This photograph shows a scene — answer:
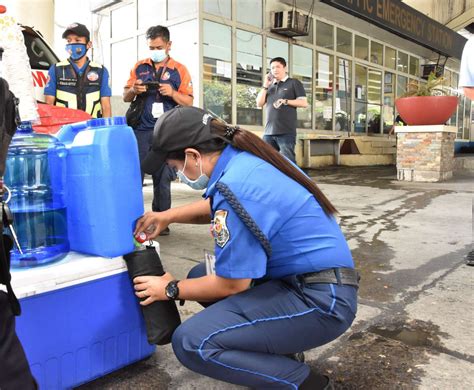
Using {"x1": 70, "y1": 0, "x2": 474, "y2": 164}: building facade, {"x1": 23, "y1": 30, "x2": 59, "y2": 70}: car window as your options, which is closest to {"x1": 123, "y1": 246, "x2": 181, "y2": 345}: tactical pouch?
{"x1": 23, "y1": 30, "x2": 59, "y2": 70}: car window

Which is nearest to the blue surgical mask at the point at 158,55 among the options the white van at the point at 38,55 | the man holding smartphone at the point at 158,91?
the man holding smartphone at the point at 158,91

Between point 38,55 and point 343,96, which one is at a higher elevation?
point 343,96

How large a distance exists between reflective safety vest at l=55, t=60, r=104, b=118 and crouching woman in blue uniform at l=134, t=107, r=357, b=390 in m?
2.27

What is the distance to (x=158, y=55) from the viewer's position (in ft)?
11.7

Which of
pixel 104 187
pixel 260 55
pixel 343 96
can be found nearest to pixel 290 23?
pixel 260 55

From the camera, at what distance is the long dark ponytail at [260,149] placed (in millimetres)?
1429

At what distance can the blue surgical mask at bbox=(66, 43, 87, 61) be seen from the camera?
3.28 m

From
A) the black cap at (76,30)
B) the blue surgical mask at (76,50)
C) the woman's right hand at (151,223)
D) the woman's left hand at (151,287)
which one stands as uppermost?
the black cap at (76,30)

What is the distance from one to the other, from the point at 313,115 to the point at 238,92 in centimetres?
286

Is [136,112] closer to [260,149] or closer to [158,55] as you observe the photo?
[158,55]

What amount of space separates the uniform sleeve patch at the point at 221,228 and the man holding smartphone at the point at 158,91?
2.30m

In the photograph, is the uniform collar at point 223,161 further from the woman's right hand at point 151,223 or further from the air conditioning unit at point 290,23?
the air conditioning unit at point 290,23

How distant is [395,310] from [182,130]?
4.95ft

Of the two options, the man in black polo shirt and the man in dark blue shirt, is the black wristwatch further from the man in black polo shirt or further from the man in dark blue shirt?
the man in black polo shirt
